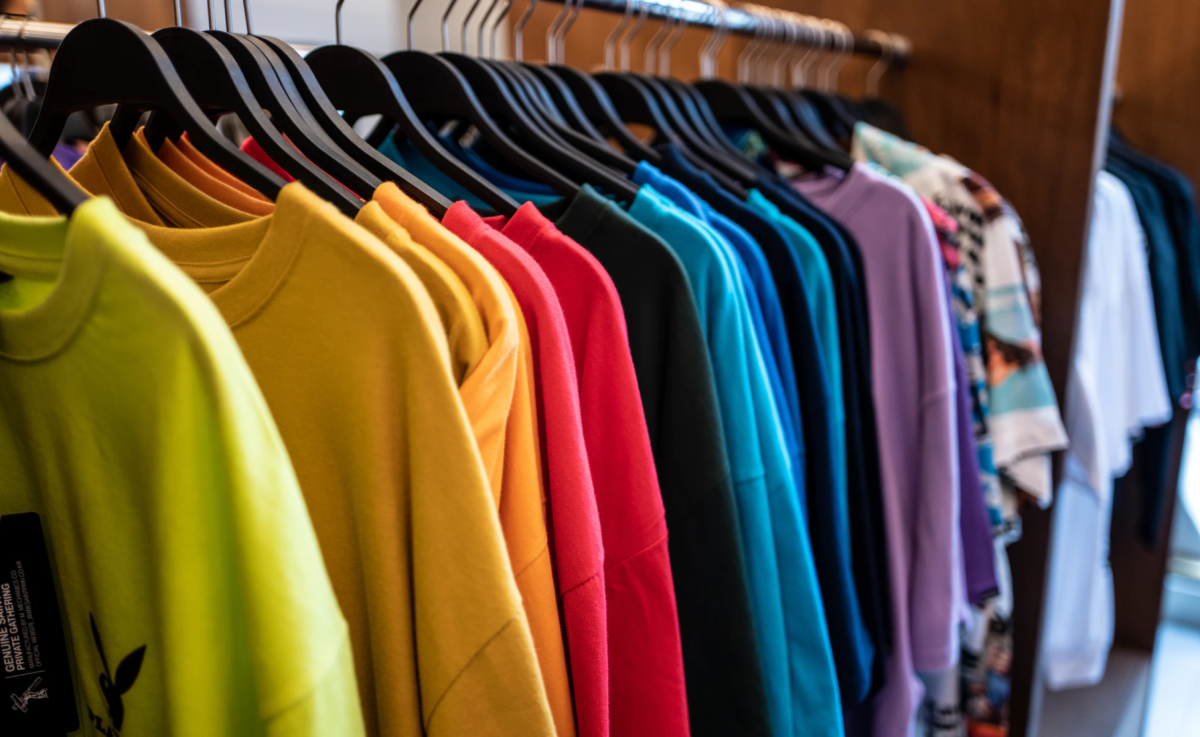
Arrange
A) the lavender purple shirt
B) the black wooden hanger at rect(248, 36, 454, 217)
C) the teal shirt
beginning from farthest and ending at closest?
1. the lavender purple shirt
2. the teal shirt
3. the black wooden hanger at rect(248, 36, 454, 217)

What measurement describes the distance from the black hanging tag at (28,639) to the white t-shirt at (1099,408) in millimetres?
1292

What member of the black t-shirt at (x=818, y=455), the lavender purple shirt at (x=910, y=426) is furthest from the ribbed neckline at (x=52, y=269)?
the lavender purple shirt at (x=910, y=426)

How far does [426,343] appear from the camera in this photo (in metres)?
0.41

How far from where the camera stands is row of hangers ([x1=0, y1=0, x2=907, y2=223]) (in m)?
0.50

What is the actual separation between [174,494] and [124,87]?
0.31 meters

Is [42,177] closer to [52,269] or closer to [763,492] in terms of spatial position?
[52,269]

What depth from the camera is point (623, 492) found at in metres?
0.58

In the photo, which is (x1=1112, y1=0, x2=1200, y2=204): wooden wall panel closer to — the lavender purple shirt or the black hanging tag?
the lavender purple shirt

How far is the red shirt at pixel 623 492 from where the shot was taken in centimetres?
57

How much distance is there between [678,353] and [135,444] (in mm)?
358

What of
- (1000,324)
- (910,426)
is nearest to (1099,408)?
(1000,324)

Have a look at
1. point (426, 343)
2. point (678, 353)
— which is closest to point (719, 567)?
point (678, 353)

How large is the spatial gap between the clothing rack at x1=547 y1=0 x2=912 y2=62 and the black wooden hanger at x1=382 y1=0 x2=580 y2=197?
8.0 inches

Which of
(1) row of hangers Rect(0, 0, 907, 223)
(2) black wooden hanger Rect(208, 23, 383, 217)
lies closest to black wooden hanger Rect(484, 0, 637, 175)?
(1) row of hangers Rect(0, 0, 907, 223)
